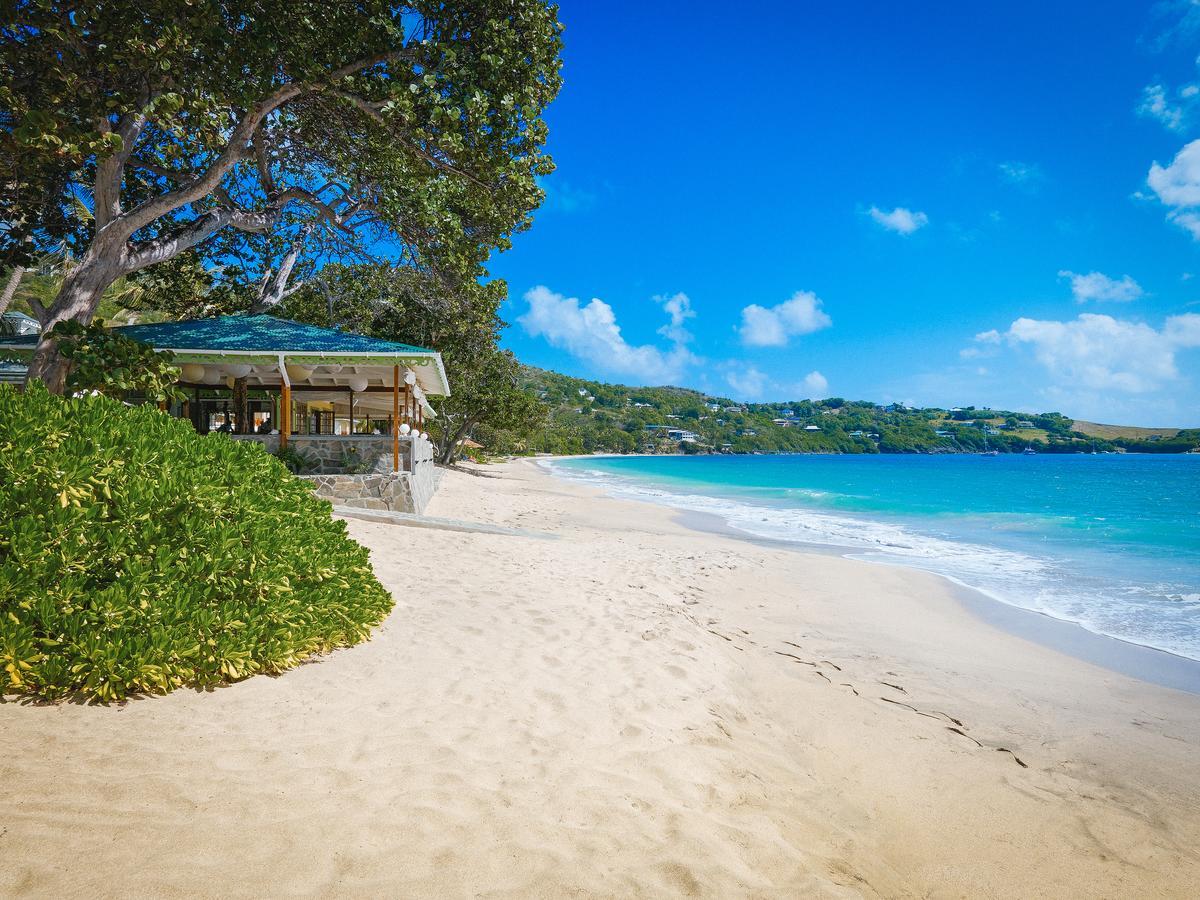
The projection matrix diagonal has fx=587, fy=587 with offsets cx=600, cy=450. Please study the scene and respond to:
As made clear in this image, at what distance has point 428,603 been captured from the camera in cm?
587

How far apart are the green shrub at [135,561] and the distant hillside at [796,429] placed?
10655 centimetres

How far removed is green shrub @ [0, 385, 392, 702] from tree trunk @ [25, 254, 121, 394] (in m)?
5.31

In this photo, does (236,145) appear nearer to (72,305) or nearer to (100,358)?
(72,305)

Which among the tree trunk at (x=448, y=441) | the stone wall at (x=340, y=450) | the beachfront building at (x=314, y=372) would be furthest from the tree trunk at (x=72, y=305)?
the tree trunk at (x=448, y=441)

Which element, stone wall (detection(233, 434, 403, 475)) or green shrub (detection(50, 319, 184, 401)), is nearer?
green shrub (detection(50, 319, 184, 401))

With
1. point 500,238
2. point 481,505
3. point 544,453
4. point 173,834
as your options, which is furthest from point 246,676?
point 544,453

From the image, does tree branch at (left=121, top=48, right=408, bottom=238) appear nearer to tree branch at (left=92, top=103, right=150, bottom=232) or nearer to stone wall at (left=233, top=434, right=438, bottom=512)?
tree branch at (left=92, top=103, right=150, bottom=232)

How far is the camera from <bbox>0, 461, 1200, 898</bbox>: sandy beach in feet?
7.54

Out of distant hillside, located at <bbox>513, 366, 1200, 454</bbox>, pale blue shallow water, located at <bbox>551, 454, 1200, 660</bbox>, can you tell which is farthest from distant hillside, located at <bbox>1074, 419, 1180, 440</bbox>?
pale blue shallow water, located at <bbox>551, 454, 1200, 660</bbox>

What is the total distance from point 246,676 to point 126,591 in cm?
88

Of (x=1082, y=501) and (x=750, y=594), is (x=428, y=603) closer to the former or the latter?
(x=750, y=594)

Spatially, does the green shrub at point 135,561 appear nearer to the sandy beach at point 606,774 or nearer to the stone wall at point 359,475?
the sandy beach at point 606,774

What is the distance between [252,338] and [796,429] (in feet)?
533

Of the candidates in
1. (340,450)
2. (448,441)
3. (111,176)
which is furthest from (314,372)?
(448,441)
